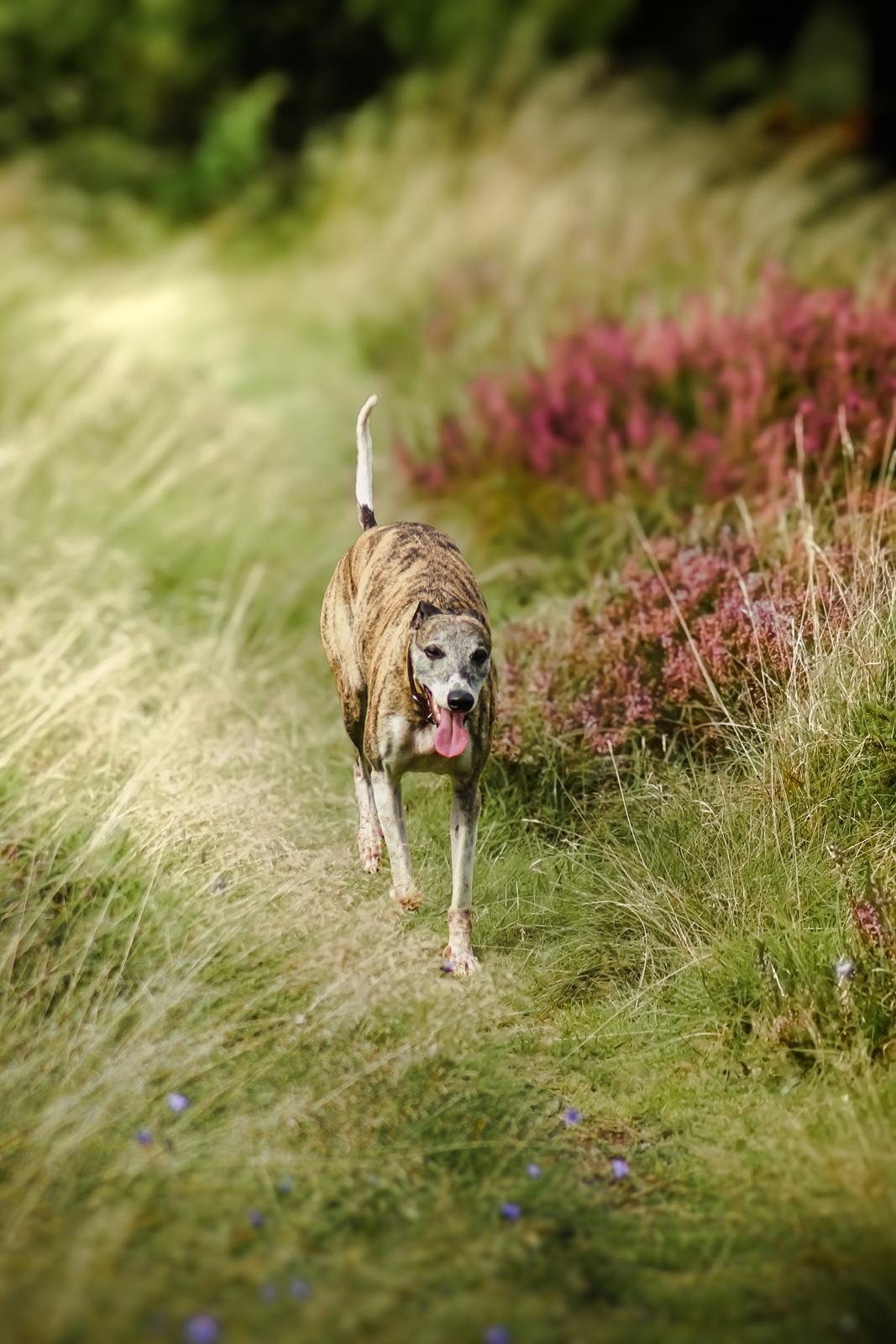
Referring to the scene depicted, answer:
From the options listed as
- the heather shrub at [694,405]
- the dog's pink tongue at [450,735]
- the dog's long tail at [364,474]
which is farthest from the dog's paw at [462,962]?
the heather shrub at [694,405]

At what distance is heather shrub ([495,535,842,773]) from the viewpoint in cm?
448

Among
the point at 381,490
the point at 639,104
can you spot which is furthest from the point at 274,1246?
the point at 639,104

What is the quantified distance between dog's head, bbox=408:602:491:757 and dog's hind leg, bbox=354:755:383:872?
31.6 inches

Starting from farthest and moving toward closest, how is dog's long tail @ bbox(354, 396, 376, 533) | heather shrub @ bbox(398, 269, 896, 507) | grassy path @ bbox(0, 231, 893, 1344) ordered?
heather shrub @ bbox(398, 269, 896, 507) → dog's long tail @ bbox(354, 396, 376, 533) → grassy path @ bbox(0, 231, 893, 1344)

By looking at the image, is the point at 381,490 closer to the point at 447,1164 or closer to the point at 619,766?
the point at 619,766

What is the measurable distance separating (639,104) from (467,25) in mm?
2270

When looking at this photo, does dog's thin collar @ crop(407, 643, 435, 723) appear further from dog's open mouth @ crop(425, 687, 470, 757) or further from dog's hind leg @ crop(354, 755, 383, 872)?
dog's hind leg @ crop(354, 755, 383, 872)

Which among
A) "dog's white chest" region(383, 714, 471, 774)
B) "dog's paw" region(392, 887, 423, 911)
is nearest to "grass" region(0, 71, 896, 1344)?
"dog's paw" region(392, 887, 423, 911)

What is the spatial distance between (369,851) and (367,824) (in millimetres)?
82

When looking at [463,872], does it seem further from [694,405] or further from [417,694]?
[694,405]

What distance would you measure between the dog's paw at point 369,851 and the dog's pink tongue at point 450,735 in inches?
33.0

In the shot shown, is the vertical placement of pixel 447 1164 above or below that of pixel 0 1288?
below

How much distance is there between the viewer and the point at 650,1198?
3188 millimetres

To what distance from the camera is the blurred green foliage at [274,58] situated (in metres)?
11.9
